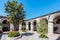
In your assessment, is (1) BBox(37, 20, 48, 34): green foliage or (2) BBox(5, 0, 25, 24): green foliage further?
(2) BBox(5, 0, 25, 24): green foliage

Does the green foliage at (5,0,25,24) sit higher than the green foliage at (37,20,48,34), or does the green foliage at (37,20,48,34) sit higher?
the green foliage at (5,0,25,24)

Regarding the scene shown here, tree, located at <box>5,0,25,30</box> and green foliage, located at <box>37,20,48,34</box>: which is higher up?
tree, located at <box>5,0,25,30</box>

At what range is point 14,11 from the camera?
18188 mm

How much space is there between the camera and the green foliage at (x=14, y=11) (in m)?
18.0

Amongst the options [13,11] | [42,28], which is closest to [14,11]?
[13,11]

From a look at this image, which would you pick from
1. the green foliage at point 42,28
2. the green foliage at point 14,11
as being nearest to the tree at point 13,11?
the green foliage at point 14,11

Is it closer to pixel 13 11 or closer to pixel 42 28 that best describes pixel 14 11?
pixel 13 11

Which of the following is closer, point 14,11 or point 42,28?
point 42,28

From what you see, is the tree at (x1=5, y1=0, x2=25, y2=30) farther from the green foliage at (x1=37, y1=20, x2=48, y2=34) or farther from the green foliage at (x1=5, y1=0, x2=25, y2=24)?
the green foliage at (x1=37, y1=20, x2=48, y2=34)

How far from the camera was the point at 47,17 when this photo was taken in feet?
72.4

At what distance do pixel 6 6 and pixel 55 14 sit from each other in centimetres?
976

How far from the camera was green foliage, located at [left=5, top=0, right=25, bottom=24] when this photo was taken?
18.0m

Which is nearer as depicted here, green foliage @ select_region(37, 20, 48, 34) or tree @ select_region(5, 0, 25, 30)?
green foliage @ select_region(37, 20, 48, 34)

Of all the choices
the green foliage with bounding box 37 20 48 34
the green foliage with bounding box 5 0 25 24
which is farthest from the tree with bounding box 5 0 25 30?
the green foliage with bounding box 37 20 48 34
